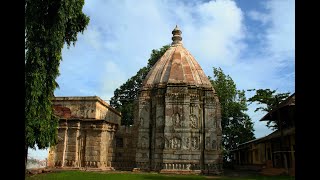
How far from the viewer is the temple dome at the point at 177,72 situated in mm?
23281

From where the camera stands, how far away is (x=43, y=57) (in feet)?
42.2

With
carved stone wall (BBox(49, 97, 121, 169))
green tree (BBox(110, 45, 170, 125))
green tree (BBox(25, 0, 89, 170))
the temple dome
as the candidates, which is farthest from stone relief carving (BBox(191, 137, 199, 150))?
green tree (BBox(110, 45, 170, 125))

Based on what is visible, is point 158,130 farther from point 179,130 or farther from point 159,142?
point 179,130

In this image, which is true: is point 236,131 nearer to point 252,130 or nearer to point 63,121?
point 252,130

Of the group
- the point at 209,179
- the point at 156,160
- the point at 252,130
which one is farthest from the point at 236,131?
the point at 209,179

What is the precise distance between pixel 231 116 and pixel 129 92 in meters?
12.5

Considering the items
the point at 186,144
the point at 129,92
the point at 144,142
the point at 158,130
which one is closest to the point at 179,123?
the point at 186,144

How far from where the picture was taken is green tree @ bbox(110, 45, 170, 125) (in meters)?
36.2

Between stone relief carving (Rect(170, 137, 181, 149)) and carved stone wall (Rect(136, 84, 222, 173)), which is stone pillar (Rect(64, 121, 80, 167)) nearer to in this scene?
carved stone wall (Rect(136, 84, 222, 173))

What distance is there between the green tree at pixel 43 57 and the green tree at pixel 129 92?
22.9 meters

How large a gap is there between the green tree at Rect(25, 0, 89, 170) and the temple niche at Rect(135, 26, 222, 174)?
31.3 ft

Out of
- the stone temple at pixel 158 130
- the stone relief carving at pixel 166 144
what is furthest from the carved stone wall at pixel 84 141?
the stone relief carving at pixel 166 144

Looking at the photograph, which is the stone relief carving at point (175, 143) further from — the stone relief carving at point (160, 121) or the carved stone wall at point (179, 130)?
the stone relief carving at point (160, 121)
